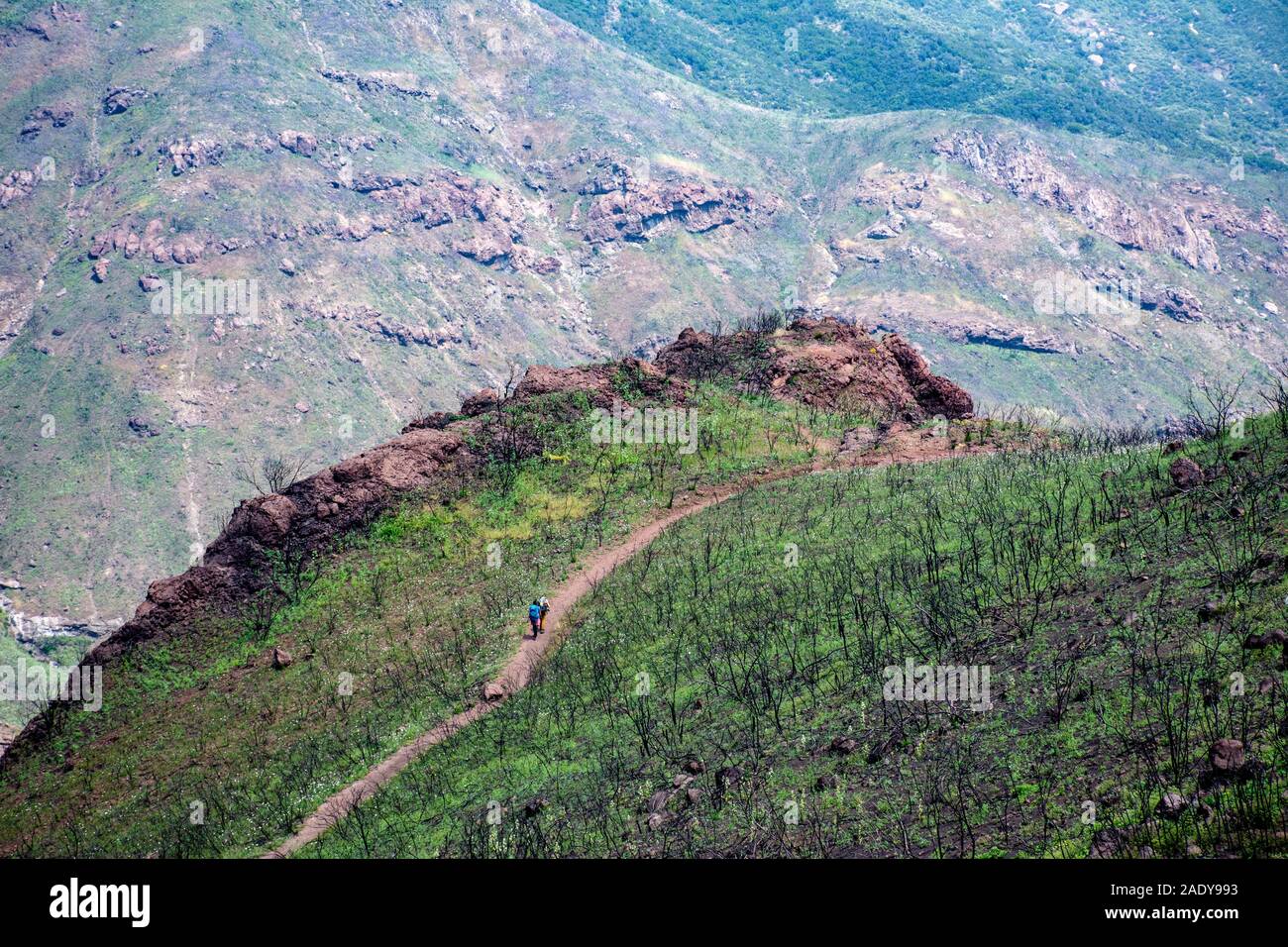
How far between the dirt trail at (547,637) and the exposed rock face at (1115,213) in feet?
568

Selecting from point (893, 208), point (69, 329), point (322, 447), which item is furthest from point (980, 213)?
point (69, 329)

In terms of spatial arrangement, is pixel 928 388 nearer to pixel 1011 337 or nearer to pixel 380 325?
pixel 1011 337

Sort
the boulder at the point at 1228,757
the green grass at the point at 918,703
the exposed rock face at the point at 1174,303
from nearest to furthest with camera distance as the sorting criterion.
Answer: the boulder at the point at 1228,757 < the green grass at the point at 918,703 < the exposed rock face at the point at 1174,303

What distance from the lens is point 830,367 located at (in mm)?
40938

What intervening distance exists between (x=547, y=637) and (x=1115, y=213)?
193 metres

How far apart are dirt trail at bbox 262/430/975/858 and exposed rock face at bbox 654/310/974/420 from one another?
536cm

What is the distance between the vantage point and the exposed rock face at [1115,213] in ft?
611

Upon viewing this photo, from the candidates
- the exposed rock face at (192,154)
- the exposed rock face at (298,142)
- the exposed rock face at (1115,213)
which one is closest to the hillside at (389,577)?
the exposed rock face at (192,154)

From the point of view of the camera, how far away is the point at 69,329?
14938cm

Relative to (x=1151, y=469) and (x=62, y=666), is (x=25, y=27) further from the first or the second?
(x=1151, y=469)

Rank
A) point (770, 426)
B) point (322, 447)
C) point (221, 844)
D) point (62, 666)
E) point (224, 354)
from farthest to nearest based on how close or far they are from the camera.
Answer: point (224, 354) < point (322, 447) < point (62, 666) < point (770, 426) < point (221, 844)

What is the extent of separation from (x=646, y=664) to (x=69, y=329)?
15169cm

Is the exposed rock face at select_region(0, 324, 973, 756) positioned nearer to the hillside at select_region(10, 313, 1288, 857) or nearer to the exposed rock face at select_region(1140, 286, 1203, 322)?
the hillside at select_region(10, 313, 1288, 857)

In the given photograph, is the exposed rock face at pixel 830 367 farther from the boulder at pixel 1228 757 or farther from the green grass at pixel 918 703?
the boulder at pixel 1228 757
